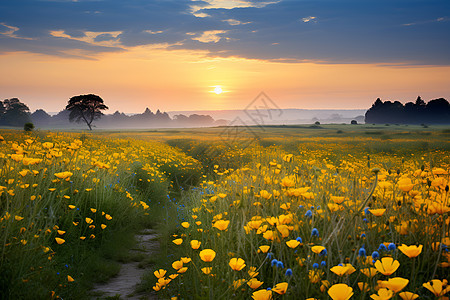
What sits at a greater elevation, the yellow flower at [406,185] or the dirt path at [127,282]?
the yellow flower at [406,185]

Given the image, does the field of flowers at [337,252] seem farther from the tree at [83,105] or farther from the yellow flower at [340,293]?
the tree at [83,105]

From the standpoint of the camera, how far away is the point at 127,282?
443 centimetres

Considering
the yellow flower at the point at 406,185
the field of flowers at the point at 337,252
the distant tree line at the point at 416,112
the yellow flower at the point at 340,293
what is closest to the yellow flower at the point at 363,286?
the field of flowers at the point at 337,252

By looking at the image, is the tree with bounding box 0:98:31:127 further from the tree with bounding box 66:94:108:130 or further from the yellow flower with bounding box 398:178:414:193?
the yellow flower with bounding box 398:178:414:193

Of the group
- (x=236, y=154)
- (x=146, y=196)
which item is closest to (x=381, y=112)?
(x=236, y=154)

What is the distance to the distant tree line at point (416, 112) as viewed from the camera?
4112 inches

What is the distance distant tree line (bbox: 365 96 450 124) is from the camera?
343 ft

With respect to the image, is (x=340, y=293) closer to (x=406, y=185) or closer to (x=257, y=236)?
(x=406, y=185)

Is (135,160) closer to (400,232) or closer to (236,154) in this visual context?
(236,154)

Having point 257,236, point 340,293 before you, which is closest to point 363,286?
point 340,293

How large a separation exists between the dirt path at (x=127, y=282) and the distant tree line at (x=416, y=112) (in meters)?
119

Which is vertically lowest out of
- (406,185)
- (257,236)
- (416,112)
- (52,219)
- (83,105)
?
(257,236)

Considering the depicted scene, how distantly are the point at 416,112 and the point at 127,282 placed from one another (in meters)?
123

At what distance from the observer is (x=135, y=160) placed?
11391 millimetres
